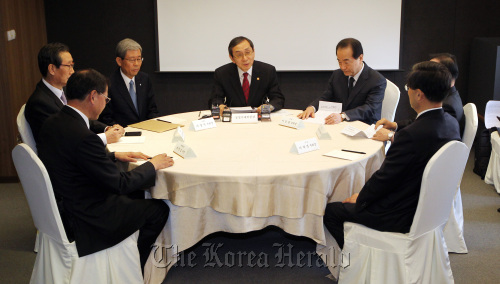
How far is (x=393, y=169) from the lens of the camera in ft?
7.86

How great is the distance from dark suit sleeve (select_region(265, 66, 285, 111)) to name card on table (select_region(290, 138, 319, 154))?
1.47m

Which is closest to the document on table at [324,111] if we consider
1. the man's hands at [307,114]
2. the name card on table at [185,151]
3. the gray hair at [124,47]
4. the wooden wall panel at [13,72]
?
the man's hands at [307,114]

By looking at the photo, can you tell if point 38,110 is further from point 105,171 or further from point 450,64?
point 450,64

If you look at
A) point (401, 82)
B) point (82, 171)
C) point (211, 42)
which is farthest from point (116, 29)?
point (82, 171)

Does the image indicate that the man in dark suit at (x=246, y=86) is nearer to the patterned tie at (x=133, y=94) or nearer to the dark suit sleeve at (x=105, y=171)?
the patterned tie at (x=133, y=94)

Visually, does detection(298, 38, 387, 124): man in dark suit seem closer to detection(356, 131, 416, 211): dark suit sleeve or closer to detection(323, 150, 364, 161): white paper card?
detection(323, 150, 364, 161): white paper card

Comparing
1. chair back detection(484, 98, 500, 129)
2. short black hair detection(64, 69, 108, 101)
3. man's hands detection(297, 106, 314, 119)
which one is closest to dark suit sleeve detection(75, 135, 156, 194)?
short black hair detection(64, 69, 108, 101)

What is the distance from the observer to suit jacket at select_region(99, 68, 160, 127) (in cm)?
427

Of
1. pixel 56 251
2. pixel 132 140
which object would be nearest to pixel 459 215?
pixel 132 140

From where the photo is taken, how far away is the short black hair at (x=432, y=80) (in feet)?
7.88

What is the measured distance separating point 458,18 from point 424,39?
0.54 metres

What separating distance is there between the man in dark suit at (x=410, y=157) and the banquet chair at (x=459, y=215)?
84 cm

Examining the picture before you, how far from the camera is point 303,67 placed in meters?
6.51

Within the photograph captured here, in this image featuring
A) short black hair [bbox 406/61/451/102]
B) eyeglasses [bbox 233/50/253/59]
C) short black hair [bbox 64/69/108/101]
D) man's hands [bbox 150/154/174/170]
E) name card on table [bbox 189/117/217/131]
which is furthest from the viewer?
eyeglasses [bbox 233/50/253/59]
